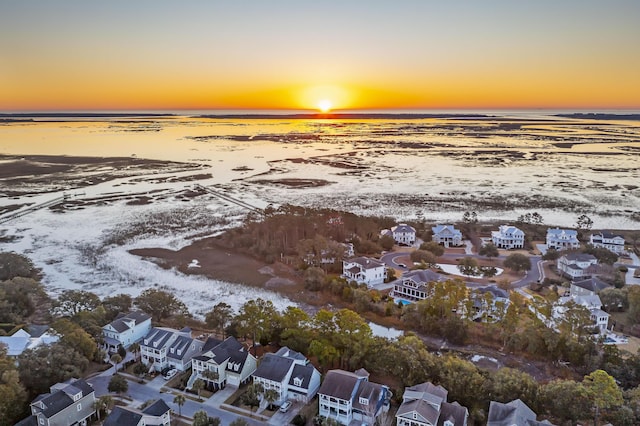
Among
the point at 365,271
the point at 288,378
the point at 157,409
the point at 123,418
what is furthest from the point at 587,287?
the point at 123,418

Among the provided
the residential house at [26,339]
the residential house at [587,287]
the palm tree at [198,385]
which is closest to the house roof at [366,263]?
the residential house at [587,287]

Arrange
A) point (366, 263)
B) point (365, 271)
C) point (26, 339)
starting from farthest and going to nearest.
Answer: point (366, 263) < point (365, 271) < point (26, 339)

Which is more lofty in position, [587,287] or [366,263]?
[366,263]

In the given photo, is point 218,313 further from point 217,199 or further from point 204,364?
point 217,199

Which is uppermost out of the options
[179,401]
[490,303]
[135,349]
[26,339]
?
[490,303]

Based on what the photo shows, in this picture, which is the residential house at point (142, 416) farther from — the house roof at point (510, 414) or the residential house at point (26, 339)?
the house roof at point (510, 414)

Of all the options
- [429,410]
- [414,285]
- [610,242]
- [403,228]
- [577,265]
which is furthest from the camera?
[403,228]

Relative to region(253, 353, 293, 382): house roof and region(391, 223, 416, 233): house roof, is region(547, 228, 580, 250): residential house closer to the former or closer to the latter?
region(391, 223, 416, 233): house roof

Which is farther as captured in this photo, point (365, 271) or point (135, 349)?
point (365, 271)

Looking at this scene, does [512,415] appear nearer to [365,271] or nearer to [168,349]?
[168,349]
